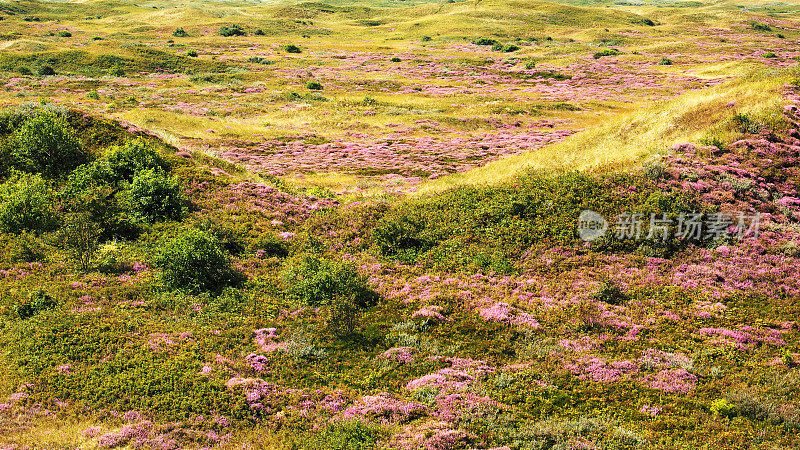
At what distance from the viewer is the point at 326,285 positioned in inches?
752

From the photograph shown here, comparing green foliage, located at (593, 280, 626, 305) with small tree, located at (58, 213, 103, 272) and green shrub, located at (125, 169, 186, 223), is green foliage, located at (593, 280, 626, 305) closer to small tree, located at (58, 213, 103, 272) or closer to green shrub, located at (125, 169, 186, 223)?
green shrub, located at (125, 169, 186, 223)

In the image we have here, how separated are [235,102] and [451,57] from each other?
2161 inches

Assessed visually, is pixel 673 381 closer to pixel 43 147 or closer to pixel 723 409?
pixel 723 409

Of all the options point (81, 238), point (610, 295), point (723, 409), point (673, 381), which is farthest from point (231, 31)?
point (723, 409)

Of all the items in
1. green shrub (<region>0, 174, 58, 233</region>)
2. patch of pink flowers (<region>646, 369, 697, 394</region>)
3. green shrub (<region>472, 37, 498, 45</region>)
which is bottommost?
patch of pink flowers (<region>646, 369, 697, 394</region>)

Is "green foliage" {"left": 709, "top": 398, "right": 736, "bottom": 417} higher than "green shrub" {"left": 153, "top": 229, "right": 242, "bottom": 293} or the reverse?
the reverse

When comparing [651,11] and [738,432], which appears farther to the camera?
[651,11]

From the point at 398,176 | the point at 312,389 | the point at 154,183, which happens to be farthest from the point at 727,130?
the point at 154,183

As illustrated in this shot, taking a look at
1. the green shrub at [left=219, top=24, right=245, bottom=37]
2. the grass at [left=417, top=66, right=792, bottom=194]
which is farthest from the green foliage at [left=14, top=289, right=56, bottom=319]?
the green shrub at [left=219, top=24, right=245, bottom=37]

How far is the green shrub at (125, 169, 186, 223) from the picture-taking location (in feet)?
82.2

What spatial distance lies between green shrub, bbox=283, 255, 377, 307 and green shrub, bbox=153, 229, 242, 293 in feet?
9.46

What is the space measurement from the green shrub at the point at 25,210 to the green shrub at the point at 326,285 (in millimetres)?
13232

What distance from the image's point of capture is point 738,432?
39.7 ft

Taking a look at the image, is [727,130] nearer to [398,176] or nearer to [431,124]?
[398,176]
